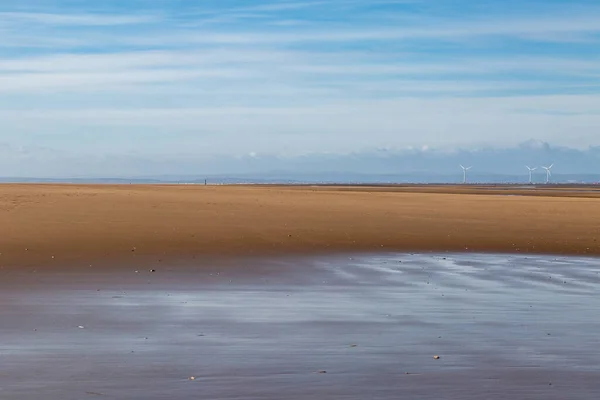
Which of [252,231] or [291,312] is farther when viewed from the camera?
[252,231]

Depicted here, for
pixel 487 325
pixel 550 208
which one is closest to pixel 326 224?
pixel 550 208

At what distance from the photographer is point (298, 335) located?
13531 mm

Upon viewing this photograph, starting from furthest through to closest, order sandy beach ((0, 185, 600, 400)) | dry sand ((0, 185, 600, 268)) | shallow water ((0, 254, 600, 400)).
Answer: dry sand ((0, 185, 600, 268)) → sandy beach ((0, 185, 600, 400)) → shallow water ((0, 254, 600, 400))

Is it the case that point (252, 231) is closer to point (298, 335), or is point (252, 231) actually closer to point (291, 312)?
point (291, 312)

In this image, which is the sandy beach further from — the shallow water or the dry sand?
the dry sand

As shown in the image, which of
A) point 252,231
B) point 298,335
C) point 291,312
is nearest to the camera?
point 298,335

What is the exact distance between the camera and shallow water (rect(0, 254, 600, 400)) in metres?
10.3

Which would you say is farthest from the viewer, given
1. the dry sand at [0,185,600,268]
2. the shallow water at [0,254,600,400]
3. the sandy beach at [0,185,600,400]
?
the dry sand at [0,185,600,268]

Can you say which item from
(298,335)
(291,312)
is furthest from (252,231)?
(298,335)

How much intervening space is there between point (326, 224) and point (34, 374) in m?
27.0

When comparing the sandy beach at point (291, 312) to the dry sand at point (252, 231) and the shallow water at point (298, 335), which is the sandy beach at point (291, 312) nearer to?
the shallow water at point (298, 335)

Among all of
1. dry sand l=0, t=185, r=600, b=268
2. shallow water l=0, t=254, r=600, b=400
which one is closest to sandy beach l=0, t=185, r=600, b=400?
shallow water l=0, t=254, r=600, b=400

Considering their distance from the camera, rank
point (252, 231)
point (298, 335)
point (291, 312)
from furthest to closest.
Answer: point (252, 231) → point (291, 312) → point (298, 335)

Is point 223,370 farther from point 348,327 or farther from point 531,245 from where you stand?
point 531,245
